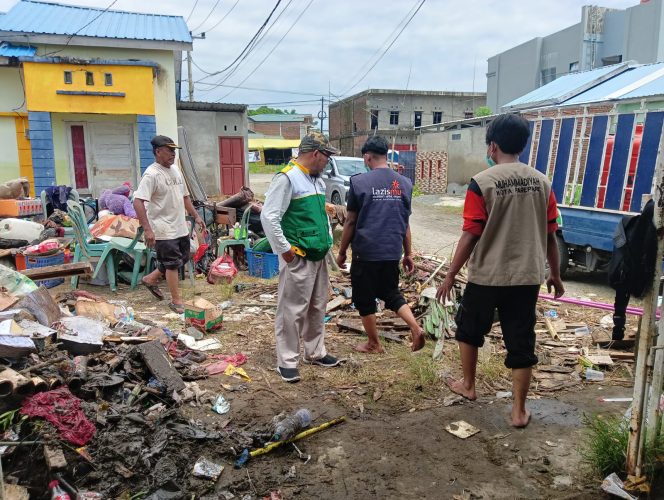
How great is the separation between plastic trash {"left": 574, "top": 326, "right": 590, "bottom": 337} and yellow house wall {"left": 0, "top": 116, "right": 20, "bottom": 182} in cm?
1294

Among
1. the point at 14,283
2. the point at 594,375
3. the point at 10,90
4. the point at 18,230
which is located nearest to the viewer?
the point at 594,375

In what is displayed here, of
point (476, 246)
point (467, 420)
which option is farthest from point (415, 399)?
point (476, 246)

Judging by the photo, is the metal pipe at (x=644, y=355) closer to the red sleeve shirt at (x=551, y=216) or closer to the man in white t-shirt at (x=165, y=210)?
the red sleeve shirt at (x=551, y=216)

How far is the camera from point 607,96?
780cm

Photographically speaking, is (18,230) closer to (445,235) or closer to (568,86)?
(445,235)

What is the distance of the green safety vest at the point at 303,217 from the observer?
411 centimetres

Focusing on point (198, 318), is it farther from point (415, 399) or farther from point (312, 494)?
point (312, 494)

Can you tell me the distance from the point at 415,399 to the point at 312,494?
138cm

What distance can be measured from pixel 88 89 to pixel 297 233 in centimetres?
1047

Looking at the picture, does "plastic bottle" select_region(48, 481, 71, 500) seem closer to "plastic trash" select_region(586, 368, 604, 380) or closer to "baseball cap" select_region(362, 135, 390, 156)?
"baseball cap" select_region(362, 135, 390, 156)

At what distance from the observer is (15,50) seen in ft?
39.6

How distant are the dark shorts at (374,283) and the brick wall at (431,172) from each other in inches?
815

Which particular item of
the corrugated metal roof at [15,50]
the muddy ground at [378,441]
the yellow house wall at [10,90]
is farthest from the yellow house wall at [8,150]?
the muddy ground at [378,441]

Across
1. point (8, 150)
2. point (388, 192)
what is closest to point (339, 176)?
point (8, 150)
